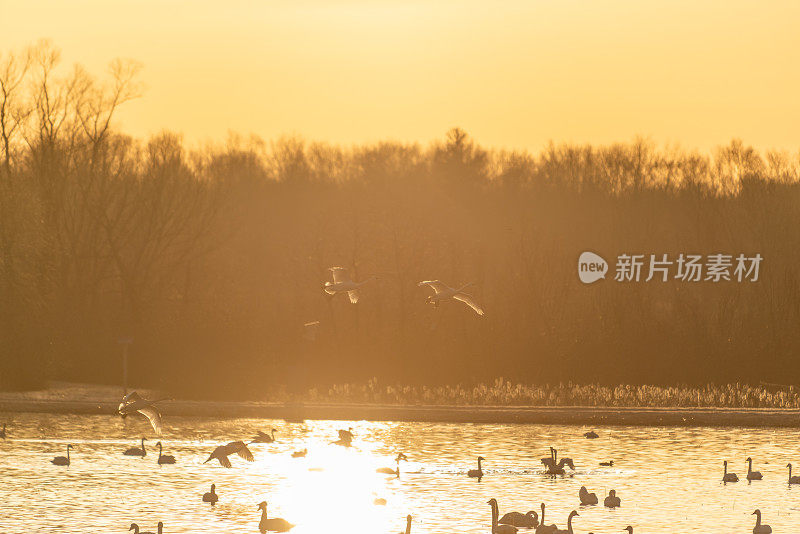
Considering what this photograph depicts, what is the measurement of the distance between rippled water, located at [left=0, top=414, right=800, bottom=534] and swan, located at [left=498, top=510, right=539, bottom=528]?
1.85 ft

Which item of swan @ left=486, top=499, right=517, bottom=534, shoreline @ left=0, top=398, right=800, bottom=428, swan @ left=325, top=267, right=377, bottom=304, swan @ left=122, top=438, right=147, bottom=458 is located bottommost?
swan @ left=486, top=499, right=517, bottom=534

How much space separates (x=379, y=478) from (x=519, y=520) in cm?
679

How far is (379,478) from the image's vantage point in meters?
29.2

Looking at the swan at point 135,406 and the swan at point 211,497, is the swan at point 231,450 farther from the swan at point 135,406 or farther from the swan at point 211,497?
the swan at point 135,406

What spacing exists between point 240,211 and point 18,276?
127ft

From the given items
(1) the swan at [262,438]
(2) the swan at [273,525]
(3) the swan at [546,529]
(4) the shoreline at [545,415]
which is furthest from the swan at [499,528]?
(4) the shoreline at [545,415]

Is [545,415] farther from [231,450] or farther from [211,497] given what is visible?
[211,497]

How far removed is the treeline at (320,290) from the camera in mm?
50156

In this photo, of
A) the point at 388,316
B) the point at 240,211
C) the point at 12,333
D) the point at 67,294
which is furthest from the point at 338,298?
the point at 240,211

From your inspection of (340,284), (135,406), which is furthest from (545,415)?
(135,406)

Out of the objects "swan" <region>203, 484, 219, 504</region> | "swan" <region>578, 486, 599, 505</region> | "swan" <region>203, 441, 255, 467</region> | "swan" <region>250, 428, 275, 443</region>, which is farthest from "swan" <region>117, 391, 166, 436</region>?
"swan" <region>250, 428, 275, 443</region>

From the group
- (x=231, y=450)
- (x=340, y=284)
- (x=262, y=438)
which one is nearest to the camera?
(x=340, y=284)

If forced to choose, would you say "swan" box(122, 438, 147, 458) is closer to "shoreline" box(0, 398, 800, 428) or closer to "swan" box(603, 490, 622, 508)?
"shoreline" box(0, 398, 800, 428)

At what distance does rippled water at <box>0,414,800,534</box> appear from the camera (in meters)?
24.3
